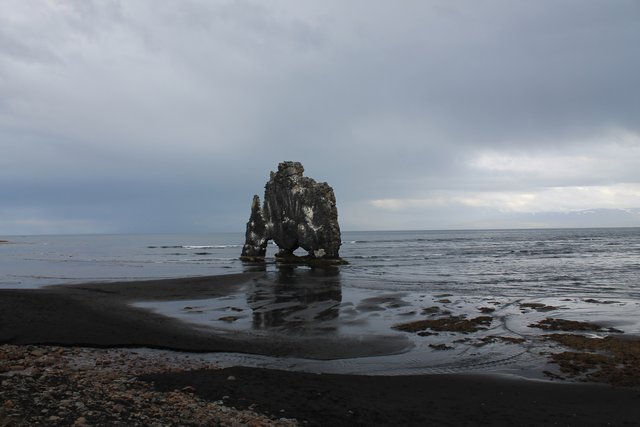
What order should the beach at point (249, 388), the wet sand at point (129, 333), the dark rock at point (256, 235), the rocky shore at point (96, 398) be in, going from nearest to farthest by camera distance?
the rocky shore at point (96, 398) < the beach at point (249, 388) < the wet sand at point (129, 333) < the dark rock at point (256, 235)

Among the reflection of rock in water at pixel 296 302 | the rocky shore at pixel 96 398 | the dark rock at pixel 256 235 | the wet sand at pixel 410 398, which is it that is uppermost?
the dark rock at pixel 256 235

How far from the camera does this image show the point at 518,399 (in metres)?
10.9

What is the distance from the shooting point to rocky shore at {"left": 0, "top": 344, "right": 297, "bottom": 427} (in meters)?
8.03

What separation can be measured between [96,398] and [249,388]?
11.4 feet

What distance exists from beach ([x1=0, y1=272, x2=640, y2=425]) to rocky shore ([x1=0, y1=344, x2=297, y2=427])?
0.08ft

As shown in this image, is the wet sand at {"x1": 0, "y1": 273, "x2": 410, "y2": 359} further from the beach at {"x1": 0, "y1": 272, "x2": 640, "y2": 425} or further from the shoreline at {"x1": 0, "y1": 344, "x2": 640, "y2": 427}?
the shoreline at {"x1": 0, "y1": 344, "x2": 640, "y2": 427}

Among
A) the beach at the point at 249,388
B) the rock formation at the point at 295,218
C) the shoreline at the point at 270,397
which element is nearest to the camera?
the shoreline at the point at 270,397

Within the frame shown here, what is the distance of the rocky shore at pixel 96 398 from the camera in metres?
8.03

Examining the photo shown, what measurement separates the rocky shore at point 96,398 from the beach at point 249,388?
0.9 inches

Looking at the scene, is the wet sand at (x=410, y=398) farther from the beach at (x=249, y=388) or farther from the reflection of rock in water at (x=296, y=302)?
the reflection of rock in water at (x=296, y=302)

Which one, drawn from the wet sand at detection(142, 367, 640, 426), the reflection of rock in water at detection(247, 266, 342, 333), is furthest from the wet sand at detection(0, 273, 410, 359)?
the wet sand at detection(142, 367, 640, 426)

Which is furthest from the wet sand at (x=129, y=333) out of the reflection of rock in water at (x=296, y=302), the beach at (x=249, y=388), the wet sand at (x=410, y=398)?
the wet sand at (x=410, y=398)

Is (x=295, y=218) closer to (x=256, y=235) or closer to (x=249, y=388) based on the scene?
→ (x=256, y=235)

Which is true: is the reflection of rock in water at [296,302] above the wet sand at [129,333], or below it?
below
